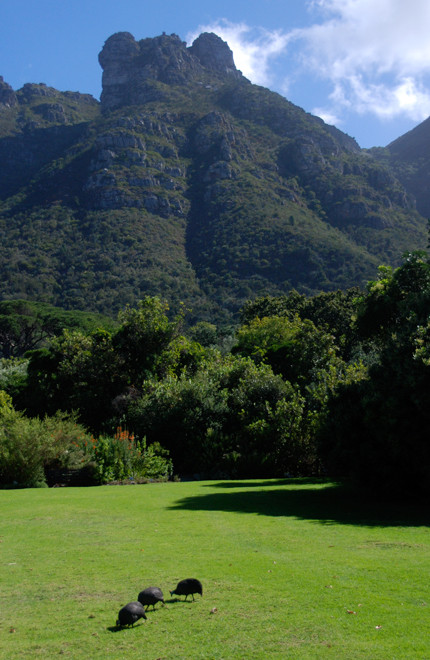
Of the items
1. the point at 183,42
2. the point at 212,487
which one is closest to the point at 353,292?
the point at 212,487

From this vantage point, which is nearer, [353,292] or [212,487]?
[212,487]

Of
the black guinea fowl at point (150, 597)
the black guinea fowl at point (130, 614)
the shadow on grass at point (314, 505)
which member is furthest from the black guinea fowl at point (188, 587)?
the shadow on grass at point (314, 505)

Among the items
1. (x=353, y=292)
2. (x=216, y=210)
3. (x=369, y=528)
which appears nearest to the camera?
(x=369, y=528)

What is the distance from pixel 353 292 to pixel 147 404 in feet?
102

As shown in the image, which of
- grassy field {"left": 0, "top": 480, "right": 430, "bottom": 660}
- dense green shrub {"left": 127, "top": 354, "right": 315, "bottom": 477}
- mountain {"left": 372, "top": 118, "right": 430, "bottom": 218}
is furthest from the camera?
mountain {"left": 372, "top": 118, "right": 430, "bottom": 218}

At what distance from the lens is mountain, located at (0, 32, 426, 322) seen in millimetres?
84125

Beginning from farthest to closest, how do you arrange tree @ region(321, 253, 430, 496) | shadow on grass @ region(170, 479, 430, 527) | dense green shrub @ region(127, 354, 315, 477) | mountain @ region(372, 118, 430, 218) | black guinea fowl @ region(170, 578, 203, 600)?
mountain @ region(372, 118, 430, 218)
dense green shrub @ region(127, 354, 315, 477)
tree @ region(321, 253, 430, 496)
shadow on grass @ region(170, 479, 430, 527)
black guinea fowl @ region(170, 578, 203, 600)

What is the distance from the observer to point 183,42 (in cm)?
19062

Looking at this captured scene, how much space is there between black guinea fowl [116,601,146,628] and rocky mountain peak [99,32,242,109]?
164 meters

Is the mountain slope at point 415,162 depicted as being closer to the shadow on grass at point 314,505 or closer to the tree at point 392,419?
the tree at point 392,419

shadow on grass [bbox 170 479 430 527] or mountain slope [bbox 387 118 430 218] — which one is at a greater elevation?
mountain slope [bbox 387 118 430 218]

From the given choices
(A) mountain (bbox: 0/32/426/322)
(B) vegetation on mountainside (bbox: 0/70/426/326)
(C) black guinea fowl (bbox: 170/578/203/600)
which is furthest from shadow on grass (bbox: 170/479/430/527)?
(A) mountain (bbox: 0/32/426/322)

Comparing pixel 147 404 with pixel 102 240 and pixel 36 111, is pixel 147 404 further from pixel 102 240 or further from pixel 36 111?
pixel 36 111

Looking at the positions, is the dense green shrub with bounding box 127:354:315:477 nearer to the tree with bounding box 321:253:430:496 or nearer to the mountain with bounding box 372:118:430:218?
the tree with bounding box 321:253:430:496
